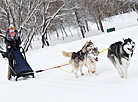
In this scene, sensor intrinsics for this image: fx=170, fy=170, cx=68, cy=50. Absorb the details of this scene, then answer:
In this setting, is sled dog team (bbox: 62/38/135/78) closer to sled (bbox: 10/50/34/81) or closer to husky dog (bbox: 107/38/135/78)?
husky dog (bbox: 107/38/135/78)

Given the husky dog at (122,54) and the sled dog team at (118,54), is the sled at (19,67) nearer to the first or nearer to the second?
the sled dog team at (118,54)

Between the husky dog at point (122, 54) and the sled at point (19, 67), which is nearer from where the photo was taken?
the husky dog at point (122, 54)

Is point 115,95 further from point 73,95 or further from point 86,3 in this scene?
point 86,3

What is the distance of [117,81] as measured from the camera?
13.5ft

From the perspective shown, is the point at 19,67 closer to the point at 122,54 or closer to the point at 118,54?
the point at 118,54

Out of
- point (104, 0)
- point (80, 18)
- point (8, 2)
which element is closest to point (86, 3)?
point (104, 0)

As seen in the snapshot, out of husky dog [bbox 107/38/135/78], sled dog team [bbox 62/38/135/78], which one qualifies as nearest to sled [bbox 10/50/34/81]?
sled dog team [bbox 62/38/135/78]

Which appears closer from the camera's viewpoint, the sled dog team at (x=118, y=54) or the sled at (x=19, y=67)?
the sled dog team at (x=118, y=54)

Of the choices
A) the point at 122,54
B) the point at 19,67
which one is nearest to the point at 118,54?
the point at 122,54

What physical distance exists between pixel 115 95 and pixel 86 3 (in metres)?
24.0

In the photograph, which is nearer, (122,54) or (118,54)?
(122,54)

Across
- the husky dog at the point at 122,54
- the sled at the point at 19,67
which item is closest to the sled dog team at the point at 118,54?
the husky dog at the point at 122,54

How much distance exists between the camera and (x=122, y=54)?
3.97 metres

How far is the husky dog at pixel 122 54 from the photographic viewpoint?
3.85 m
